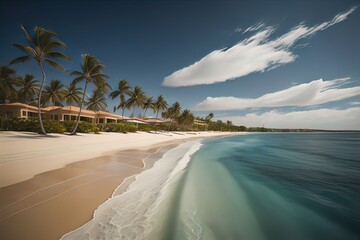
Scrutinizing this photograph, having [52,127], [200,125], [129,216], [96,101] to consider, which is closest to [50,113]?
[96,101]

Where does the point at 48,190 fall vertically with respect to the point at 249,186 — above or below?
above

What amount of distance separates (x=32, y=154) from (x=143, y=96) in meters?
28.6

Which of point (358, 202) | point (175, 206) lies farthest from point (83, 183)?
point (358, 202)

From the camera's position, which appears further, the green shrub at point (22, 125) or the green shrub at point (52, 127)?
the green shrub at point (22, 125)

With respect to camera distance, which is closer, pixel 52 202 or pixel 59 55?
pixel 52 202

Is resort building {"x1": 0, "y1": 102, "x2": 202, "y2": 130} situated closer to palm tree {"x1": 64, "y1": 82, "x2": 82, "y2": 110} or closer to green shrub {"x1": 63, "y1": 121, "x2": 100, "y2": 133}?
palm tree {"x1": 64, "y1": 82, "x2": 82, "y2": 110}

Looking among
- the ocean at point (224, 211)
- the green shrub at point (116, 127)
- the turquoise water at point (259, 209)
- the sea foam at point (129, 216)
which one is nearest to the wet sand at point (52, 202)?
A: the sea foam at point (129, 216)

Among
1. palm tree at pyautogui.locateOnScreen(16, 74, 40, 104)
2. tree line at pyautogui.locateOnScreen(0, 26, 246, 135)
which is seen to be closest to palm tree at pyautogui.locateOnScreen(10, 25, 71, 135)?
tree line at pyautogui.locateOnScreen(0, 26, 246, 135)

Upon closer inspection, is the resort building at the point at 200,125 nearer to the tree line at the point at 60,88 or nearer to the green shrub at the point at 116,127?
the tree line at the point at 60,88

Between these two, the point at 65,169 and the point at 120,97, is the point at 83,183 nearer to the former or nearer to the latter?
the point at 65,169

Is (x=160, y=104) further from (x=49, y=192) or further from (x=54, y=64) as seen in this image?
(x=49, y=192)

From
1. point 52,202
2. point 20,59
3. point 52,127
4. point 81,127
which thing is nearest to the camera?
point 52,202

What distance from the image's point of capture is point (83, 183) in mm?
4723

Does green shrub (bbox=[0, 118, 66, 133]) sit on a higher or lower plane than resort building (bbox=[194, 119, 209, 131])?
lower
